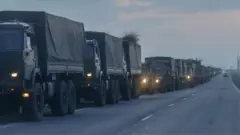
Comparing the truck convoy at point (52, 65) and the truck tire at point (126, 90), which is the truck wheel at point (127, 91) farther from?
the truck convoy at point (52, 65)

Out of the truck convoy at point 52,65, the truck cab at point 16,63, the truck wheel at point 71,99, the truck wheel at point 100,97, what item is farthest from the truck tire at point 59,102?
the truck wheel at point 100,97

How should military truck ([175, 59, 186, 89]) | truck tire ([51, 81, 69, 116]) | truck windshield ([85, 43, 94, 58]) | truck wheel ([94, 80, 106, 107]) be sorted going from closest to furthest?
truck tire ([51, 81, 69, 116]), truck windshield ([85, 43, 94, 58]), truck wheel ([94, 80, 106, 107]), military truck ([175, 59, 186, 89])

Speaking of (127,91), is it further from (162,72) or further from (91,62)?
(162,72)

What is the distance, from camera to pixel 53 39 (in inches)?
1068

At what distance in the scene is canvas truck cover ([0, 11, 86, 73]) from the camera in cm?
2605

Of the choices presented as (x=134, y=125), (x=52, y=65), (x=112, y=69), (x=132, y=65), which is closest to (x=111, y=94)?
(x=112, y=69)

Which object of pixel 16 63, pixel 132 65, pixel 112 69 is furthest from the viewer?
pixel 132 65

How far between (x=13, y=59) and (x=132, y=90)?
83.2ft

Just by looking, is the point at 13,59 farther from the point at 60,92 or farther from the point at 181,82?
the point at 181,82

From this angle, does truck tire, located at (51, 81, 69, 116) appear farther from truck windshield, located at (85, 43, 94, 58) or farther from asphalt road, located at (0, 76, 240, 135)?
truck windshield, located at (85, 43, 94, 58)

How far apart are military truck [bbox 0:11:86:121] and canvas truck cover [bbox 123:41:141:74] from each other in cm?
1598

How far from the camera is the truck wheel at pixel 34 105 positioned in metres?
24.3

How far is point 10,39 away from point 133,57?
26632mm

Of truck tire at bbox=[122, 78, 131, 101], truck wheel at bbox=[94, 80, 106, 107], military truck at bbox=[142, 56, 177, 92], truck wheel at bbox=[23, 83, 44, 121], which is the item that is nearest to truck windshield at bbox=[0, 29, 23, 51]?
truck wheel at bbox=[23, 83, 44, 121]
